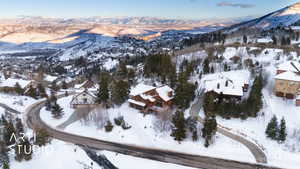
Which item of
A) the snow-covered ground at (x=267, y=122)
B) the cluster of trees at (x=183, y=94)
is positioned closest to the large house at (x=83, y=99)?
the cluster of trees at (x=183, y=94)

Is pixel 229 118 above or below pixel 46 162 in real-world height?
above

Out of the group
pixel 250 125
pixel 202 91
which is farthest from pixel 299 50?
pixel 250 125

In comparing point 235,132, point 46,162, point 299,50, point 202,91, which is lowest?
point 46,162

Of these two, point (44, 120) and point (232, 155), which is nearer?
point (232, 155)

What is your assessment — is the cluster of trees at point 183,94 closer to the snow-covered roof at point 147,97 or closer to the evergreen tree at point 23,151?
the snow-covered roof at point 147,97

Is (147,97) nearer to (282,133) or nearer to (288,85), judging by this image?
(282,133)

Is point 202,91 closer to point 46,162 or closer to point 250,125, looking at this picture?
point 250,125
